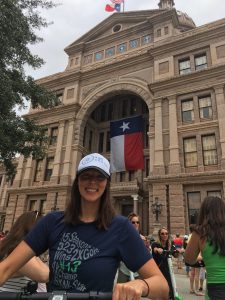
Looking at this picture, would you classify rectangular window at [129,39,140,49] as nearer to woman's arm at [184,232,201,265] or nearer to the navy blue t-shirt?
woman's arm at [184,232,201,265]

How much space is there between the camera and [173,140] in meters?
19.6

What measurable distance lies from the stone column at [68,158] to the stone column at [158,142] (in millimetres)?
8068

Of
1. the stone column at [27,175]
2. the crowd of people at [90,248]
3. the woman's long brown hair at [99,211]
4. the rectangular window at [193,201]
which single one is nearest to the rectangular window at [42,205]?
the stone column at [27,175]

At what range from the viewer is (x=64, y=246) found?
1.65m

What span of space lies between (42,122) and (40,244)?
2671cm

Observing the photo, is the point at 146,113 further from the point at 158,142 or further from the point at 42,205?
the point at 42,205

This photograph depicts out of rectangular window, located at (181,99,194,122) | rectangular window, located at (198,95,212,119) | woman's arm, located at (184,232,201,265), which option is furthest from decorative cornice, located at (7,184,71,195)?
woman's arm, located at (184,232,201,265)

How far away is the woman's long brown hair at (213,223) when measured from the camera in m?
2.58

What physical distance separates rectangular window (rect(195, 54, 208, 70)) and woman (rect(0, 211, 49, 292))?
21.2m

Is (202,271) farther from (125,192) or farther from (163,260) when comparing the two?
(125,192)

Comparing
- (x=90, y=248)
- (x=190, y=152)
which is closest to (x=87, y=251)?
(x=90, y=248)

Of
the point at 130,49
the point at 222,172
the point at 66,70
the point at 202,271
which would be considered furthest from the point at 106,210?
the point at 66,70

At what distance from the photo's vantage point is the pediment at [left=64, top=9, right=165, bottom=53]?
26375 millimetres

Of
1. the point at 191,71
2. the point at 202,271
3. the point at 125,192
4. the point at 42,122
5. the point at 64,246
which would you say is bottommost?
the point at 202,271
